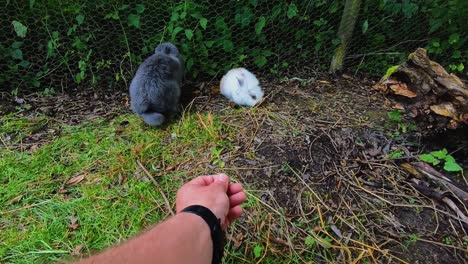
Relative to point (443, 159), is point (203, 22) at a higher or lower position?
higher

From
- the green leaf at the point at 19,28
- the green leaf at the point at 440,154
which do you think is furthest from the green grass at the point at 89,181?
the green leaf at the point at 440,154

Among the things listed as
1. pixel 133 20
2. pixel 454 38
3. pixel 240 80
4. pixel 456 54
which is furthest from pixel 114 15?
pixel 456 54

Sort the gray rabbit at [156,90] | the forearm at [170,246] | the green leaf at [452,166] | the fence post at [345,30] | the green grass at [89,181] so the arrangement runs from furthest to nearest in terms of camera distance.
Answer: the fence post at [345,30] < the gray rabbit at [156,90] < the green leaf at [452,166] < the green grass at [89,181] < the forearm at [170,246]

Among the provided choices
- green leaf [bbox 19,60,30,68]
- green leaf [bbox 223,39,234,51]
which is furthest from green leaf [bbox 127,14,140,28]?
green leaf [bbox 19,60,30,68]

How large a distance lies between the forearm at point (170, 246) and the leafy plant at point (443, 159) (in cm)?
181

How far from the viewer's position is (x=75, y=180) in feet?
7.65

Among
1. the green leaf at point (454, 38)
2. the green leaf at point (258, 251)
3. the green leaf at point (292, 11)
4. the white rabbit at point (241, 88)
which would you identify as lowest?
the green leaf at point (258, 251)

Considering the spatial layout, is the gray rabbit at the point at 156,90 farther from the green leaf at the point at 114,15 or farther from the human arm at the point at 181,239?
the human arm at the point at 181,239

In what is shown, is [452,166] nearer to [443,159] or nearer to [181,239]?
[443,159]

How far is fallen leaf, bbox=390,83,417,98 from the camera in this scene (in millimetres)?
2570

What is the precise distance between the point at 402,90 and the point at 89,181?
230cm

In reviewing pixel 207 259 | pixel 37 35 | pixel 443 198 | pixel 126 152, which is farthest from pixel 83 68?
pixel 443 198

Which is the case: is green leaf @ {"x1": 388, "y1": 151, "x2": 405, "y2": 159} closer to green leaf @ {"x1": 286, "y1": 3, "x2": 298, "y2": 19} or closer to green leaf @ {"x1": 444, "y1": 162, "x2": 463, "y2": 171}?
green leaf @ {"x1": 444, "y1": 162, "x2": 463, "y2": 171}

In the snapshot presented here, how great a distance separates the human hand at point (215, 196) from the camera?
1288 millimetres
